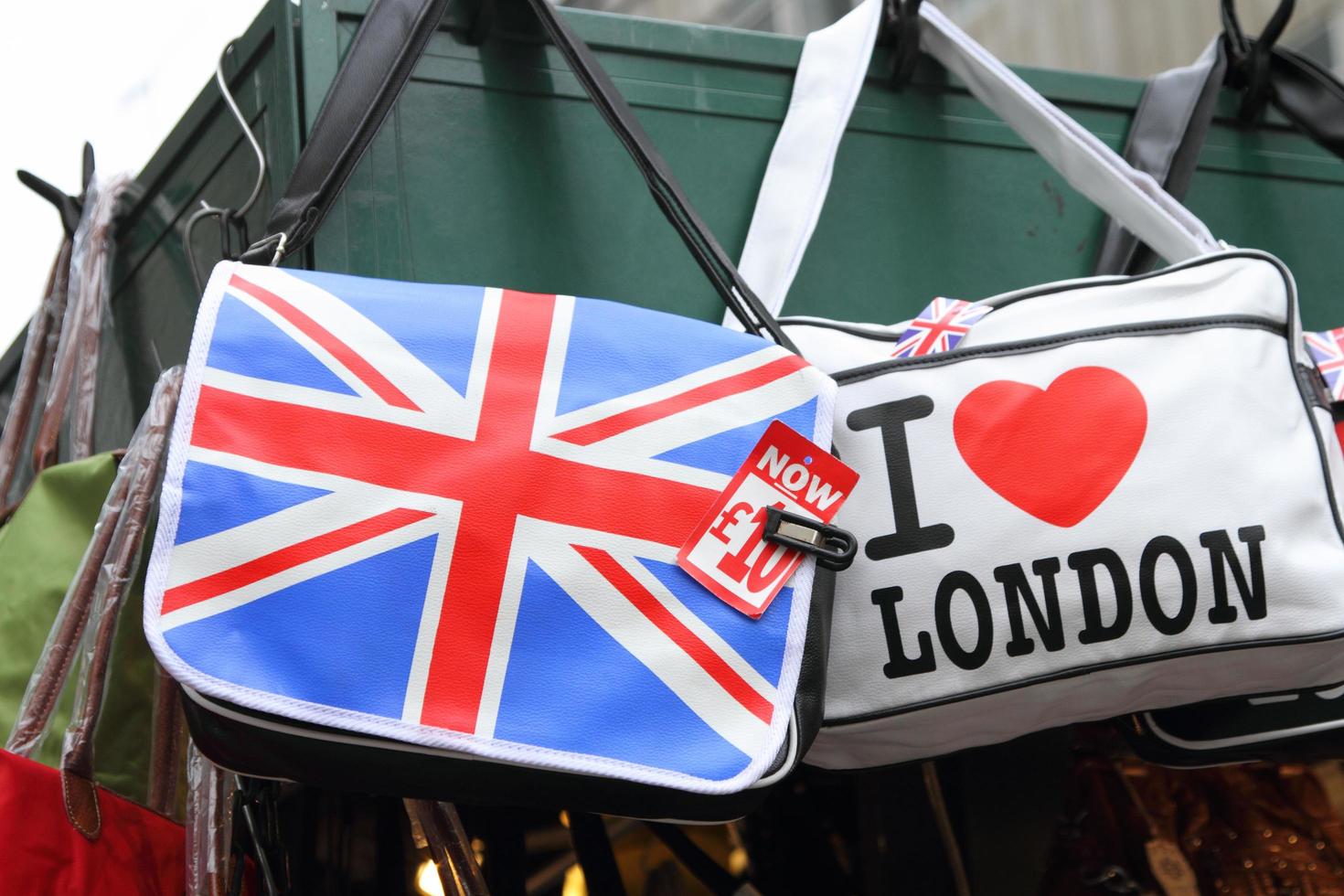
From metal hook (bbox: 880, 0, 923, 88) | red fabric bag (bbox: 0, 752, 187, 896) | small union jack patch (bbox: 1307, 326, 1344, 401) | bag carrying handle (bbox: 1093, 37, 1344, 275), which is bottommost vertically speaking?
red fabric bag (bbox: 0, 752, 187, 896)

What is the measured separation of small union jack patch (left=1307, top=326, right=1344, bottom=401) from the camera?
34.5 inches

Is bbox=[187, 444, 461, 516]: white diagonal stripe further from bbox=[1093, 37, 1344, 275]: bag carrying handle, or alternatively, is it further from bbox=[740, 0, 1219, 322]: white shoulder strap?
bbox=[1093, 37, 1344, 275]: bag carrying handle

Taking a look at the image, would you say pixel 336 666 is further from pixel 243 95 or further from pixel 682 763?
pixel 243 95

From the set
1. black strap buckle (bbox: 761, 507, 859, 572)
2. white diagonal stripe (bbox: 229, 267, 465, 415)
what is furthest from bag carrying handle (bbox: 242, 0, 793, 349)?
black strap buckle (bbox: 761, 507, 859, 572)

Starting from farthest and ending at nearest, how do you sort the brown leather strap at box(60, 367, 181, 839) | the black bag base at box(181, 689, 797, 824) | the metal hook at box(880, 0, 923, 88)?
the metal hook at box(880, 0, 923, 88)
the brown leather strap at box(60, 367, 181, 839)
the black bag base at box(181, 689, 797, 824)

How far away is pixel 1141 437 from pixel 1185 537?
0.22ft

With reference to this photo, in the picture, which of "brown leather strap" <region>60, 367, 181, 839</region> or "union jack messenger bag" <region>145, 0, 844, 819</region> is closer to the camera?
"union jack messenger bag" <region>145, 0, 844, 819</region>

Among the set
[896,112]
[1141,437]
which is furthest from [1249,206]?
[1141,437]

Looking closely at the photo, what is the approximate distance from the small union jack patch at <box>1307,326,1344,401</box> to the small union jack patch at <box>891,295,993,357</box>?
11.2 inches

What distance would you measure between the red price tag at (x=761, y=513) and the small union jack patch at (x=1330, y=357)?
44 centimetres

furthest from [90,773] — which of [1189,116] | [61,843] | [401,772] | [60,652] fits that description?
[1189,116]

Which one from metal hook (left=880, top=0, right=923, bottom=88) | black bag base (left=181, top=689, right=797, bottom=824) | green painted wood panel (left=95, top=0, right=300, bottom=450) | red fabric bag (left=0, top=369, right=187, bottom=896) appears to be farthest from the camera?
metal hook (left=880, top=0, right=923, bottom=88)

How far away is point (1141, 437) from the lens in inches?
28.9

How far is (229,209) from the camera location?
2.89 ft
